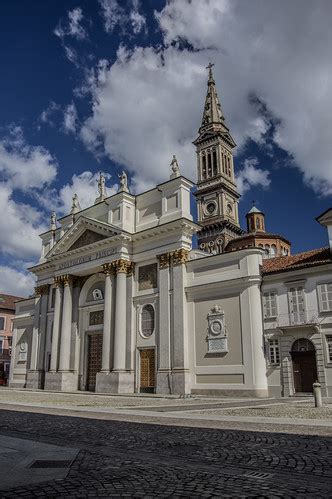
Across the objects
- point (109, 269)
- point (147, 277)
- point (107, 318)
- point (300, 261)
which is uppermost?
point (109, 269)

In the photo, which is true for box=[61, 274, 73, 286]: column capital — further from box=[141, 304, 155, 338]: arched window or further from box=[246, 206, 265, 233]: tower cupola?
box=[246, 206, 265, 233]: tower cupola

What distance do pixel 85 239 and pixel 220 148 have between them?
47381 millimetres

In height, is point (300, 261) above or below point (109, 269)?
below

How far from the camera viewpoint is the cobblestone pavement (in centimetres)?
483

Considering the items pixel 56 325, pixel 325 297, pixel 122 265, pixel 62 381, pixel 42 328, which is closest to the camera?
pixel 325 297

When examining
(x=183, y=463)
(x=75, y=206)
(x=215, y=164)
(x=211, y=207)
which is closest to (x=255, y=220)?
(x=211, y=207)

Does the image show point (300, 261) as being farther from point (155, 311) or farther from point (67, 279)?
point (67, 279)

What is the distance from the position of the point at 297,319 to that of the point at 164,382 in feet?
31.6

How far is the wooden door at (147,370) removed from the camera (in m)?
30.1

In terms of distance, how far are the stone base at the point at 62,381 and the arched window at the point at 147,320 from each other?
820cm

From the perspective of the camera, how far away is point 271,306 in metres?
26.6

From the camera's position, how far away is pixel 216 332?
1096 inches

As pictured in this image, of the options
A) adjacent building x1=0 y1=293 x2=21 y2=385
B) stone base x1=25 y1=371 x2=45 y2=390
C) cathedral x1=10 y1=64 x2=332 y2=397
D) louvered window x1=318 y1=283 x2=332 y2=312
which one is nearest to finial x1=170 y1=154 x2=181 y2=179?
→ cathedral x1=10 y1=64 x2=332 y2=397

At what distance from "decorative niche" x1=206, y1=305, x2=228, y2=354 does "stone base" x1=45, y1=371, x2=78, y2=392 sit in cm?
1297
